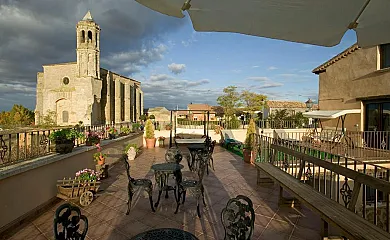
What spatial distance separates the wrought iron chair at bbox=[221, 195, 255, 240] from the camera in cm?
165

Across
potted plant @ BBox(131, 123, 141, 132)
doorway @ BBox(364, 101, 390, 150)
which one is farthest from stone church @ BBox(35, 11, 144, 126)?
doorway @ BBox(364, 101, 390, 150)

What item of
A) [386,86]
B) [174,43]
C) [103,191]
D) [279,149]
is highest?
[174,43]

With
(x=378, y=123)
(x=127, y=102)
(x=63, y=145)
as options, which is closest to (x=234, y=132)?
(x=378, y=123)

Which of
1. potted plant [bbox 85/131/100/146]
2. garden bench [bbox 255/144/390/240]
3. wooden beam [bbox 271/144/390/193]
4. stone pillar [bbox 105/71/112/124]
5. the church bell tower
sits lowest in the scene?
garden bench [bbox 255/144/390/240]

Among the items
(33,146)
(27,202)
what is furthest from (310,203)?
(33,146)

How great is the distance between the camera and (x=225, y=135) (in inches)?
565

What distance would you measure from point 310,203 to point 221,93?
2844cm

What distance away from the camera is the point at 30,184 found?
12.1ft

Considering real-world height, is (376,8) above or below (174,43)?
below

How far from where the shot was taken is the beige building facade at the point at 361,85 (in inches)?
379

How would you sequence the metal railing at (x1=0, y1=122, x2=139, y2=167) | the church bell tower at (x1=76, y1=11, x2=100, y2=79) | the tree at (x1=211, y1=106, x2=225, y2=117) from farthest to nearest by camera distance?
the church bell tower at (x1=76, y1=11, x2=100, y2=79)
the tree at (x1=211, y1=106, x2=225, y2=117)
the metal railing at (x1=0, y1=122, x2=139, y2=167)

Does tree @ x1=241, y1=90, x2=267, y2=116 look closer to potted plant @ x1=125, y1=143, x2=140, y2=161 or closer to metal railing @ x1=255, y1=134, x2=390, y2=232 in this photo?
metal railing @ x1=255, y1=134, x2=390, y2=232

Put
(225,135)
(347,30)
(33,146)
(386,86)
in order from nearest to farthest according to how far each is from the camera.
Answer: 1. (347,30)
2. (33,146)
3. (386,86)
4. (225,135)

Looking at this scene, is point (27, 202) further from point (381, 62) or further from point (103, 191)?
point (381, 62)
